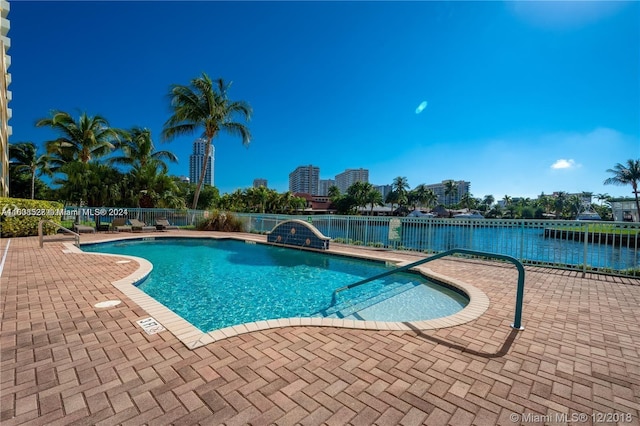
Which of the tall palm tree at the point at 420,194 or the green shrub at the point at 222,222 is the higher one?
the tall palm tree at the point at 420,194

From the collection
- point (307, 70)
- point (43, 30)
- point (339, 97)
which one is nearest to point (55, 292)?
point (43, 30)

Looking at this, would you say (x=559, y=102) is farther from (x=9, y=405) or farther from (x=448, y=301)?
(x=9, y=405)

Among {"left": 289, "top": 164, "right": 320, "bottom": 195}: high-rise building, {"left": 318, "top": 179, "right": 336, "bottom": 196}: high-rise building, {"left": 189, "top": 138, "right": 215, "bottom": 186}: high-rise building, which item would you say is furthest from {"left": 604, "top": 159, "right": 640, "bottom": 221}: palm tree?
{"left": 318, "top": 179, "right": 336, "bottom": 196}: high-rise building

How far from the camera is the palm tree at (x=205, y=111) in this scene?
16859 millimetres

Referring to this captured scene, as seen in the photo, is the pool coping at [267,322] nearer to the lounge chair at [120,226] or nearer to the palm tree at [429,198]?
the lounge chair at [120,226]

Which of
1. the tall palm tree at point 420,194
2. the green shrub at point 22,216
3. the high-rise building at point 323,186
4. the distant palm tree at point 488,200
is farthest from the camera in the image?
the high-rise building at point 323,186

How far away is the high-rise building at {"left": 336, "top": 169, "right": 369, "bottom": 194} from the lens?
419ft

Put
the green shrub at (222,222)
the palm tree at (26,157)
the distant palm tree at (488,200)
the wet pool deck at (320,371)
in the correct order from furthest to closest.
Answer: the distant palm tree at (488,200)
the palm tree at (26,157)
the green shrub at (222,222)
the wet pool deck at (320,371)

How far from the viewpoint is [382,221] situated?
995 centimetres

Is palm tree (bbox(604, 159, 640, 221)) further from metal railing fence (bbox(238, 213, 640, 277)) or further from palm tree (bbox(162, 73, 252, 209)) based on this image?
palm tree (bbox(162, 73, 252, 209))

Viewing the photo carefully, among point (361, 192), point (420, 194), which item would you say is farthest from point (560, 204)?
point (361, 192)

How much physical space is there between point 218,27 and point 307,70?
18.6ft

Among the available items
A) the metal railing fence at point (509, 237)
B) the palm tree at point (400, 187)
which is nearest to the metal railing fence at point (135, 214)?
the metal railing fence at point (509, 237)

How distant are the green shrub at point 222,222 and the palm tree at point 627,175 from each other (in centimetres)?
4442
